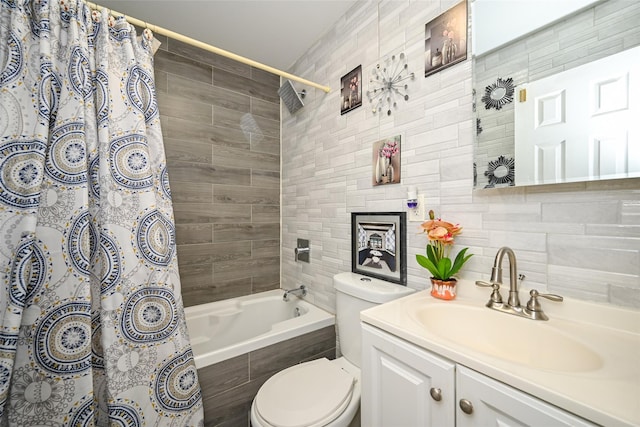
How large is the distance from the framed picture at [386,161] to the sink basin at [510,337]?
26.2 inches

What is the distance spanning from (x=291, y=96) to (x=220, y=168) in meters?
0.80

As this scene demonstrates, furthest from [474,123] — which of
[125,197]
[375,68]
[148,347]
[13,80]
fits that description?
[13,80]

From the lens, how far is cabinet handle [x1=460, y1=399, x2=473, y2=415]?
597 millimetres

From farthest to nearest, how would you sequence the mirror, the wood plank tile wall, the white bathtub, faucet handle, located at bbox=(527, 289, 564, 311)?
the wood plank tile wall < the white bathtub < faucet handle, located at bbox=(527, 289, 564, 311) < the mirror

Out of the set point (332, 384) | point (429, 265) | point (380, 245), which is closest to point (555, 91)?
point (429, 265)

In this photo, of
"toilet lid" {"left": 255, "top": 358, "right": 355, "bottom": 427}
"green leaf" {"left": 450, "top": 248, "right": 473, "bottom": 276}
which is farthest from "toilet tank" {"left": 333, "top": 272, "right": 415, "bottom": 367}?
"green leaf" {"left": 450, "top": 248, "right": 473, "bottom": 276}

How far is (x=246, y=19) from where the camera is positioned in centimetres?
169

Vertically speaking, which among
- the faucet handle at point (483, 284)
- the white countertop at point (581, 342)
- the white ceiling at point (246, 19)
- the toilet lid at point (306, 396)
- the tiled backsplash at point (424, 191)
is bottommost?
the toilet lid at point (306, 396)

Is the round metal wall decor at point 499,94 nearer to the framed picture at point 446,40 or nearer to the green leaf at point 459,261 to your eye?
the framed picture at point 446,40

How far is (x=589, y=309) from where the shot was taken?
29.7 inches

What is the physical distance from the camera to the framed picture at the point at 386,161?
1.31 meters

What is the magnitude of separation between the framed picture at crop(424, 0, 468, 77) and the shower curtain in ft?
4.50

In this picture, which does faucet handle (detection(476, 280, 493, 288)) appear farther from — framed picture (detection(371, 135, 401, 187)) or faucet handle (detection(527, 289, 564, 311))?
framed picture (detection(371, 135, 401, 187))

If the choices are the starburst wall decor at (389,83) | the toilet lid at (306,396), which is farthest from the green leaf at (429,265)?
the starburst wall decor at (389,83)
